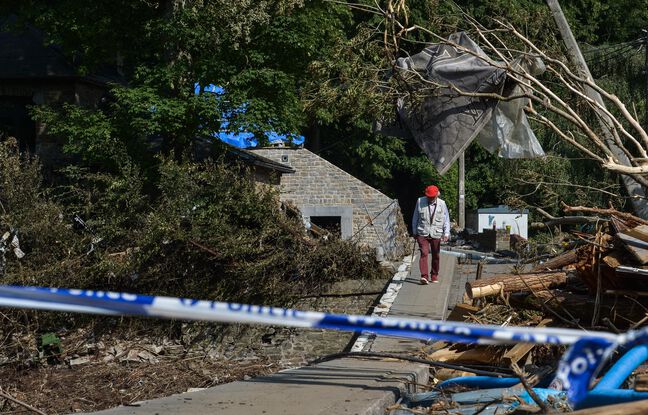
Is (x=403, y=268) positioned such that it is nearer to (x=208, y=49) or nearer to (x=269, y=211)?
(x=269, y=211)

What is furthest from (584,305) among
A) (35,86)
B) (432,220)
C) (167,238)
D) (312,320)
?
(35,86)

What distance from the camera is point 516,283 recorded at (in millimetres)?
9398

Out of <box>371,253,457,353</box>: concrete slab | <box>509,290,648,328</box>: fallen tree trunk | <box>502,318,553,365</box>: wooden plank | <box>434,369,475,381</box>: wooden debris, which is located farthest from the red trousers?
<box>502,318,553,365</box>: wooden plank

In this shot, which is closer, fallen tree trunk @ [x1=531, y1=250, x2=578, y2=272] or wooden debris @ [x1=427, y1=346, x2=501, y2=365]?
wooden debris @ [x1=427, y1=346, x2=501, y2=365]

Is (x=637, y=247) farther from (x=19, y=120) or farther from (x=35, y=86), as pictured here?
(x=19, y=120)

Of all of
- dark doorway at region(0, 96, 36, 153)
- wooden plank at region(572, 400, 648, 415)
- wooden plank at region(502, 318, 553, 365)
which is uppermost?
dark doorway at region(0, 96, 36, 153)

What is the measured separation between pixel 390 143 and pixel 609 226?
31.5 metres

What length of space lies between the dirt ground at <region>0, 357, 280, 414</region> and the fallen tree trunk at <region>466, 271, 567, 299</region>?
380 cm

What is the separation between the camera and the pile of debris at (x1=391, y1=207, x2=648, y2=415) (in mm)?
6805

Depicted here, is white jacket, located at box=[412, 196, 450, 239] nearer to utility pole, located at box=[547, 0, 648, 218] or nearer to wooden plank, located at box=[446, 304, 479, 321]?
utility pole, located at box=[547, 0, 648, 218]

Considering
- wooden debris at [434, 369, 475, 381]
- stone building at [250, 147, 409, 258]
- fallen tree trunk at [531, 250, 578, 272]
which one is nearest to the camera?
wooden debris at [434, 369, 475, 381]

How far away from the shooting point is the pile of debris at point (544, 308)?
680cm

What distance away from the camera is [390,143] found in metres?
40.0

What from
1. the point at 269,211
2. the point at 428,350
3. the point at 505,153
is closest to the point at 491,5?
the point at 505,153
